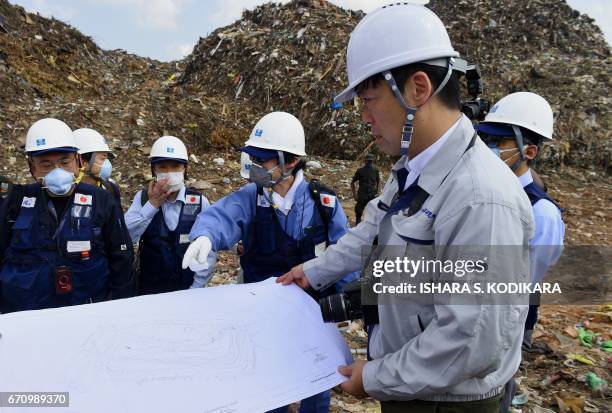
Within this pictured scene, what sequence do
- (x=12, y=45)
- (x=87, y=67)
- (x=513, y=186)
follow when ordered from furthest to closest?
(x=87, y=67), (x=12, y=45), (x=513, y=186)

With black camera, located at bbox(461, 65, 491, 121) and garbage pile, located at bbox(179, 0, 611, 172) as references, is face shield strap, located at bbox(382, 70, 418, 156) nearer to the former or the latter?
black camera, located at bbox(461, 65, 491, 121)

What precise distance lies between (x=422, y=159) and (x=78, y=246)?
6.58 ft

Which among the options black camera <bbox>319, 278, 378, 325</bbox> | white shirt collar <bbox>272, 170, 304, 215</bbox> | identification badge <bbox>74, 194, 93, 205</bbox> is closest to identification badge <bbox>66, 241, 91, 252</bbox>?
identification badge <bbox>74, 194, 93, 205</bbox>

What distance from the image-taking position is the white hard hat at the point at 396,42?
4.43ft

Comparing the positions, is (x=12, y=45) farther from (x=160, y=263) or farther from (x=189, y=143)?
(x=160, y=263)

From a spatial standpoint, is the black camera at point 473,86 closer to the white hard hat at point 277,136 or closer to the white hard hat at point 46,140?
the white hard hat at point 277,136

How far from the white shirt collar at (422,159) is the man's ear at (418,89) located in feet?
0.41

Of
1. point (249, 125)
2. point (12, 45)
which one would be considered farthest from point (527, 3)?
point (12, 45)

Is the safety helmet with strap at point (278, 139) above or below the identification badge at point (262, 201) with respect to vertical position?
above

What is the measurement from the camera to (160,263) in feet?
10.2

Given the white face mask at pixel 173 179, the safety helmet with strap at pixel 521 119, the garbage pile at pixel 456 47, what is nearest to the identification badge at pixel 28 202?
the white face mask at pixel 173 179

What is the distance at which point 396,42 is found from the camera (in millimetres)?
1364

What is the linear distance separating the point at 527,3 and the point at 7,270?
58.9 ft

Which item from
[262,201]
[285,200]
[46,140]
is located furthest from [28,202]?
[285,200]
